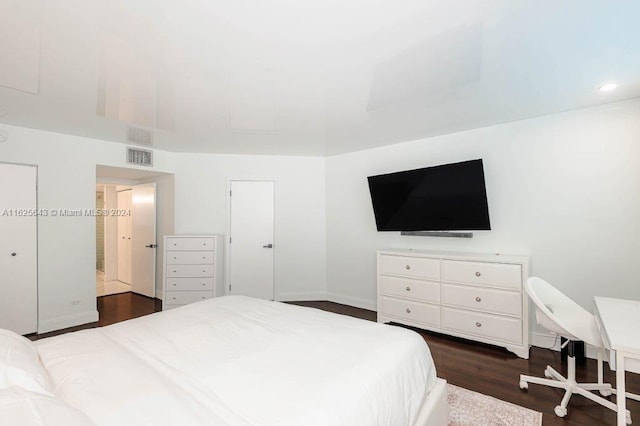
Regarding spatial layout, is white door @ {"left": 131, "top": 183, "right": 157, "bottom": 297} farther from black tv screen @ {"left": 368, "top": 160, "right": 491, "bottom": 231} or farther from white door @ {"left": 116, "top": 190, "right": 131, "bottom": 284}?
black tv screen @ {"left": 368, "top": 160, "right": 491, "bottom": 231}

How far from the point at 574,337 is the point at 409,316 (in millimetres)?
1692

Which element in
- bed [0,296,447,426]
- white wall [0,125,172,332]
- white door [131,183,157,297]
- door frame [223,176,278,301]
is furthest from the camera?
white door [131,183,157,297]

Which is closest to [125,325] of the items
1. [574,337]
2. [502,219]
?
[574,337]

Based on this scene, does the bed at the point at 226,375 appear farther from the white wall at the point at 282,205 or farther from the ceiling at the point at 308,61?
the white wall at the point at 282,205

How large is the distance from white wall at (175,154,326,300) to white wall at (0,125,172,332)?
112 cm

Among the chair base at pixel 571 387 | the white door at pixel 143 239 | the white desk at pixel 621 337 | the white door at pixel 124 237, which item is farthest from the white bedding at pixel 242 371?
the white door at pixel 124 237

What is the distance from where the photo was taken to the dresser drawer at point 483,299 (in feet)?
9.34

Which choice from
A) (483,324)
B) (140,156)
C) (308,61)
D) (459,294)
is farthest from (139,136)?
(483,324)

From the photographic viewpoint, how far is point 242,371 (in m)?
1.25

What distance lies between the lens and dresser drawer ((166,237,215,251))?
4.31 m

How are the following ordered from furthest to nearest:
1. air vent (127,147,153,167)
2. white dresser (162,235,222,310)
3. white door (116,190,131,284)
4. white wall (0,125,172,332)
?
1. white door (116,190,131,284)
2. white dresser (162,235,222,310)
3. air vent (127,147,153,167)
4. white wall (0,125,172,332)

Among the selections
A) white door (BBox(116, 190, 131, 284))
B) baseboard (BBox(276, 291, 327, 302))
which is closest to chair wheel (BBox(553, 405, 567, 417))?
baseboard (BBox(276, 291, 327, 302))

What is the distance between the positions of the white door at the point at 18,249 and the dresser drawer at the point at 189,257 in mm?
1463

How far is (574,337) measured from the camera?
200cm
